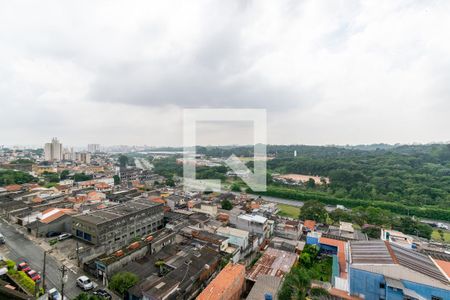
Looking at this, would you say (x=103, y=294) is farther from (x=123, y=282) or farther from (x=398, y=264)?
(x=398, y=264)

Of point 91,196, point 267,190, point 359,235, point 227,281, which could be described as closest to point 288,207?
point 267,190

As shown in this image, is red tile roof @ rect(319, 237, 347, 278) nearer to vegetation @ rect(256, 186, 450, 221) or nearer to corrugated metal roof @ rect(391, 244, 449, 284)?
corrugated metal roof @ rect(391, 244, 449, 284)

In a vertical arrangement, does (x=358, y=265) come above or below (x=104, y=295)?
above

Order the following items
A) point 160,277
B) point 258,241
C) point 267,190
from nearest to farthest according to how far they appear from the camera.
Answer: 1. point 160,277
2. point 258,241
3. point 267,190

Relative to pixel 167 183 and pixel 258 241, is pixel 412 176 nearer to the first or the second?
pixel 258 241

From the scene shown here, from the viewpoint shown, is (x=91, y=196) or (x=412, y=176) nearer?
(x=91, y=196)

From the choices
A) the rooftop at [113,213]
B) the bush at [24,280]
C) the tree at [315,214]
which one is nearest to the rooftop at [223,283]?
the bush at [24,280]

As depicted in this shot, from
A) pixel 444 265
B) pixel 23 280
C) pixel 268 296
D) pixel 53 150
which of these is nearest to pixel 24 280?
pixel 23 280
